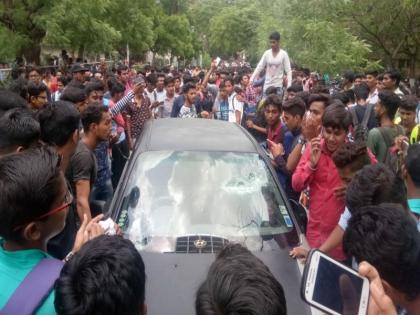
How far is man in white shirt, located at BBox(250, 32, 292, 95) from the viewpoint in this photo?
9.59 meters

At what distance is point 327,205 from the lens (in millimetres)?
3951

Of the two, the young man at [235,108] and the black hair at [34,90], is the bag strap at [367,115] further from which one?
the black hair at [34,90]

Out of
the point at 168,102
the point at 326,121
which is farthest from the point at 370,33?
the point at 326,121

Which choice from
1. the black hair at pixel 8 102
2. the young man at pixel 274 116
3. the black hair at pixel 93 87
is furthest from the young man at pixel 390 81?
the black hair at pixel 8 102

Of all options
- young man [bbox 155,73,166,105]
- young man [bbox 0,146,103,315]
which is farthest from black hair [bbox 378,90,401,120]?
young man [bbox 155,73,166,105]

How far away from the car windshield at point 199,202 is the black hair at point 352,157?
22.9 inches

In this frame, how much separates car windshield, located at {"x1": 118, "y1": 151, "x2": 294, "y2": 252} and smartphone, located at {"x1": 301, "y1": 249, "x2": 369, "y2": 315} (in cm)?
177

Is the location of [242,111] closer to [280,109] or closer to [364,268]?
[280,109]

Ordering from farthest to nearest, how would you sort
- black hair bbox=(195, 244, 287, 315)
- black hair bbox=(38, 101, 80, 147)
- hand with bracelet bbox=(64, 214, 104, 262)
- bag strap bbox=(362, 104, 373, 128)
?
1. bag strap bbox=(362, 104, 373, 128)
2. black hair bbox=(38, 101, 80, 147)
3. hand with bracelet bbox=(64, 214, 104, 262)
4. black hair bbox=(195, 244, 287, 315)

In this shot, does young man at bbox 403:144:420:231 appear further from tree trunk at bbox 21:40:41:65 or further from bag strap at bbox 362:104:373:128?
tree trunk at bbox 21:40:41:65

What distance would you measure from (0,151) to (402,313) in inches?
104

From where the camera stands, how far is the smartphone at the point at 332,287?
1.77m

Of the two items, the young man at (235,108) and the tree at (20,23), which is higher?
the tree at (20,23)

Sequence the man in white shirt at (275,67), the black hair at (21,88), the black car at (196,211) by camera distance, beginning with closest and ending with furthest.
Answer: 1. the black car at (196,211)
2. the black hair at (21,88)
3. the man in white shirt at (275,67)
